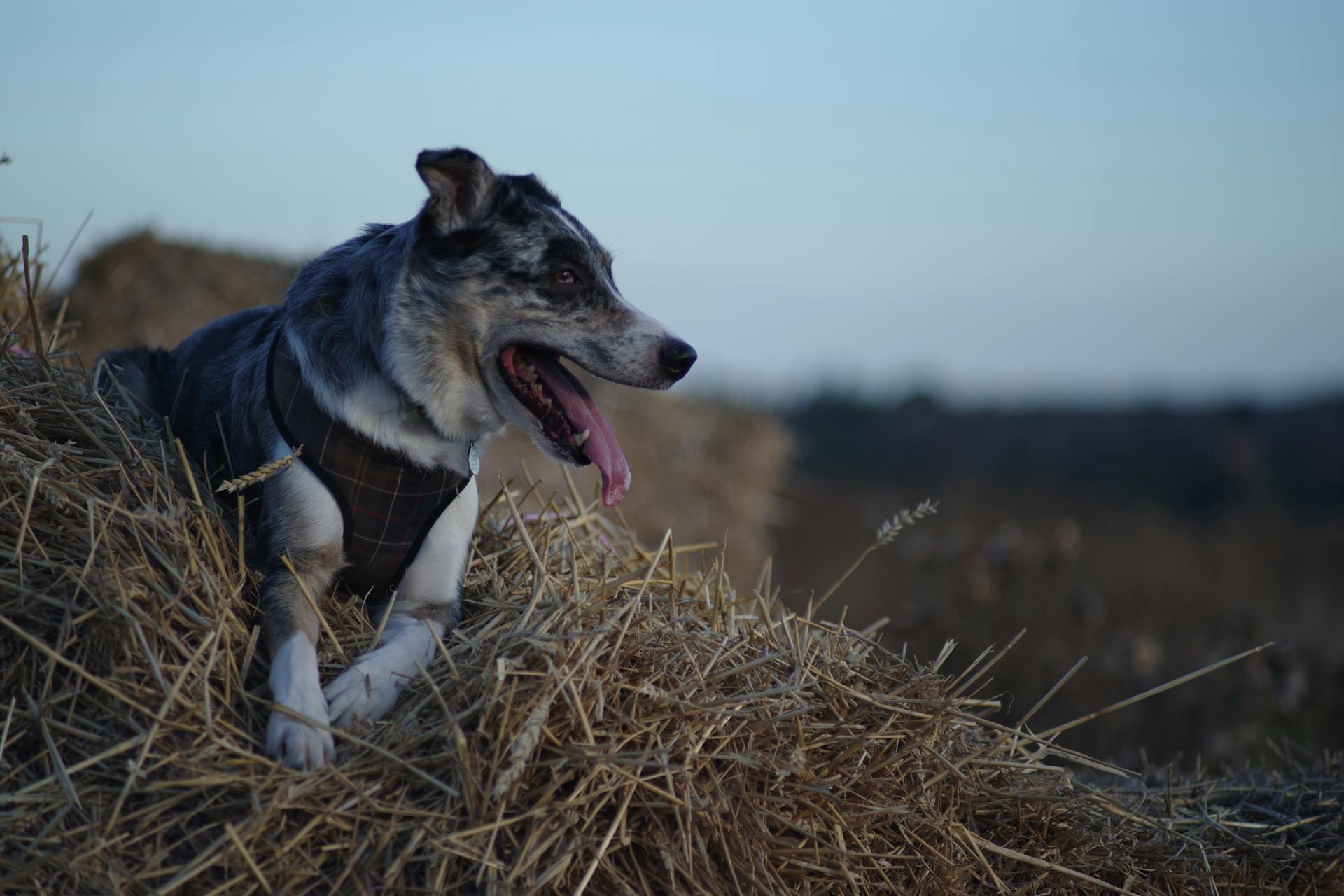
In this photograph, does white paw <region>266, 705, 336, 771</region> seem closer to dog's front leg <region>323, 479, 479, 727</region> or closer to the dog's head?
dog's front leg <region>323, 479, 479, 727</region>

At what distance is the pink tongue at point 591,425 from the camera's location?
10.5 feet

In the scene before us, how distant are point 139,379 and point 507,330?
1.83 m

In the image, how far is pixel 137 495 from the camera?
292 centimetres

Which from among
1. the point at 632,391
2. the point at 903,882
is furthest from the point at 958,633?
the point at 903,882

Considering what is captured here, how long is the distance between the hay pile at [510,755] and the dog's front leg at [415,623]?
0.08 meters

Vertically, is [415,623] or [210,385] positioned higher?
[210,385]

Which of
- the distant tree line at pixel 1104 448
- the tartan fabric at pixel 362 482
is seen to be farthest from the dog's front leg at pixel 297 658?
the distant tree line at pixel 1104 448

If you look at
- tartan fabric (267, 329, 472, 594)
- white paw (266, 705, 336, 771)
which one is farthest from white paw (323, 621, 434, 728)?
tartan fabric (267, 329, 472, 594)

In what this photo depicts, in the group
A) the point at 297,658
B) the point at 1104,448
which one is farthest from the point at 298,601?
the point at 1104,448

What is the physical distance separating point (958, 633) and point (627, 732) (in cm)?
565

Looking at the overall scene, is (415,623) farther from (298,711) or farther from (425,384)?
(425,384)

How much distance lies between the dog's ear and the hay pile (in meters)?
1.20

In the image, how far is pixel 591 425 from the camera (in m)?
3.23

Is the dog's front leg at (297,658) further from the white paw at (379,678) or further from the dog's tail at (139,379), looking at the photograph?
the dog's tail at (139,379)
